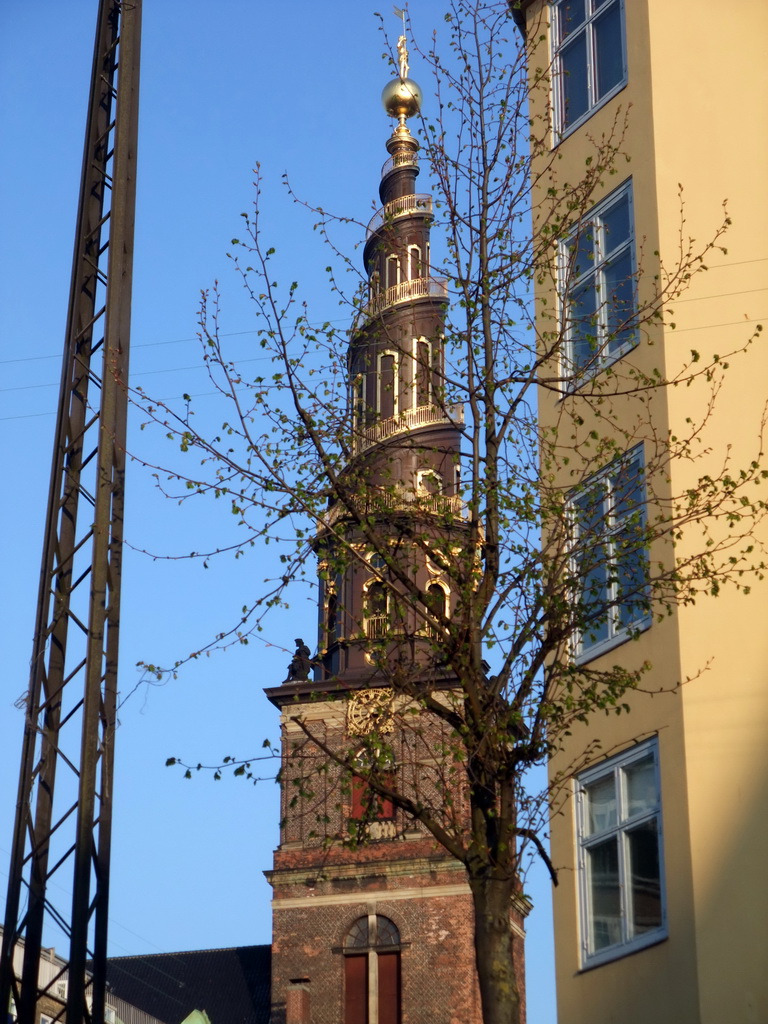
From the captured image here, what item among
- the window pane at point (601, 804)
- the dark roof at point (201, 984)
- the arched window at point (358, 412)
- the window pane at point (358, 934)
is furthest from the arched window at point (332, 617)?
the dark roof at point (201, 984)

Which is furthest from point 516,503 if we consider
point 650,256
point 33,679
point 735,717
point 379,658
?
point 33,679

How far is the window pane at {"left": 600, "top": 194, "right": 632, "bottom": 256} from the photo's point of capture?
14.8 meters

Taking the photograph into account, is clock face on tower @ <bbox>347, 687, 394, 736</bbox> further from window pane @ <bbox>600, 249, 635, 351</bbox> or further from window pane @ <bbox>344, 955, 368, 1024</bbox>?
window pane @ <bbox>344, 955, 368, 1024</bbox>

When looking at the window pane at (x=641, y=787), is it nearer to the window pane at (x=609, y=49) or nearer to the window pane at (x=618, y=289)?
the window pane at (x=618, y=289)

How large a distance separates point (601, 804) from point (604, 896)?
0.73 metres

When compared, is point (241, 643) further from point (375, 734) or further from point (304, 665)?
point (304, 665)

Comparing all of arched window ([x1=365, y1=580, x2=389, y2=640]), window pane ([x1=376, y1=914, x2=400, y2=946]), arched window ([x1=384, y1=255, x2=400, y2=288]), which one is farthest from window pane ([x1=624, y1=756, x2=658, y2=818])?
arched window ([x1=384, y1=255, x2=400, y2=288])

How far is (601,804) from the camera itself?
13.6 meters

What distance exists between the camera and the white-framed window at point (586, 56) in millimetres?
15711

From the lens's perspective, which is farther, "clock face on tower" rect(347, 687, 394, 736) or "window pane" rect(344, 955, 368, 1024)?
"window pane" rect(344, 955, 368, 1024)

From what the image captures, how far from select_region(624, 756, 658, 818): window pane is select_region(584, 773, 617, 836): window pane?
7.9 inches

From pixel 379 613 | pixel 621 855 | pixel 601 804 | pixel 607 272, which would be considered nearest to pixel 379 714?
pixel 379 613

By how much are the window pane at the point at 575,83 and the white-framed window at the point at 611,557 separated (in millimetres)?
3933

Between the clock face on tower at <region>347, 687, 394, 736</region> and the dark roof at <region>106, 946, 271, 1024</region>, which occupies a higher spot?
the dark roof at <region>106, 946, 271, 1024</region>
